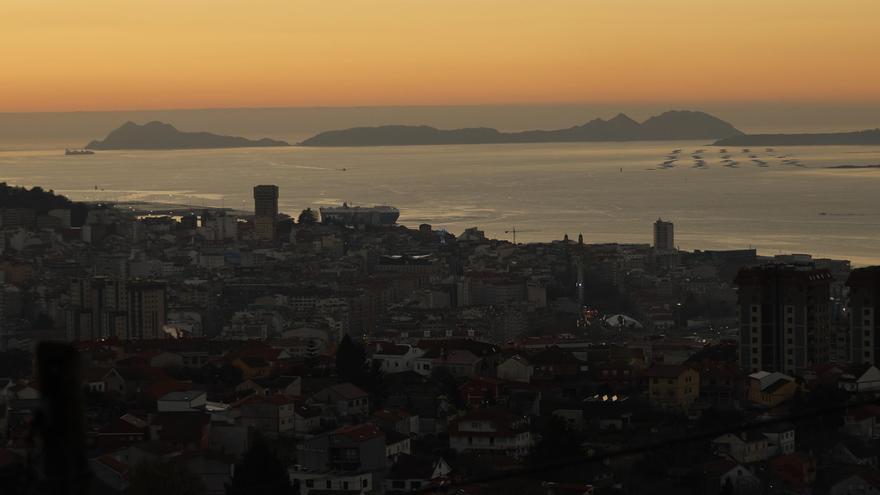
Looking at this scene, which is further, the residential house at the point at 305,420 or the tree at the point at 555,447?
the residential house at the point at 305,420

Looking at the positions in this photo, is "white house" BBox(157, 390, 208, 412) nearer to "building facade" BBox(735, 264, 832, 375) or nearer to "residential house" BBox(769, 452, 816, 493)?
"residential house" BBox(769, 452, 816, 493)

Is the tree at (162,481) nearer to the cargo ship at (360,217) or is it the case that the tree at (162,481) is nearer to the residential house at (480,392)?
the residential house at (480,392)

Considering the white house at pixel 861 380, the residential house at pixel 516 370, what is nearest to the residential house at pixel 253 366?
the residential house at pixel 516 370

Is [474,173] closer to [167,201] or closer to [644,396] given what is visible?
[167,201]

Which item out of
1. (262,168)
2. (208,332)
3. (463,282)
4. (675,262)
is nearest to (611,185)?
(262,168)

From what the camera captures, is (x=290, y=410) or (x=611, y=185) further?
(x=611, y=185)

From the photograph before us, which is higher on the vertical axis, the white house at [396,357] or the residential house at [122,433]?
the residential house at [122,433]

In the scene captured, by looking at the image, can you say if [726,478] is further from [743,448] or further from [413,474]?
[413,474]
